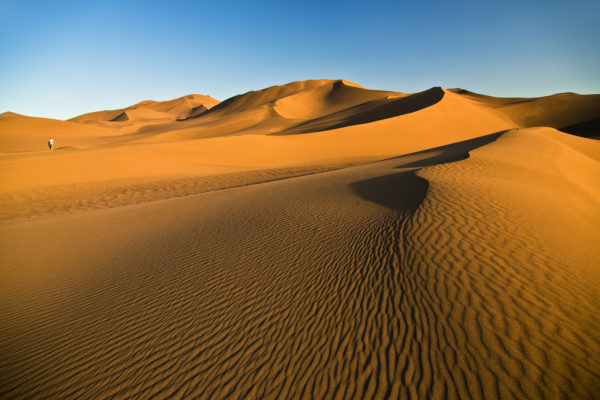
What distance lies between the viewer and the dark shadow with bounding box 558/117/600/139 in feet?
96.6

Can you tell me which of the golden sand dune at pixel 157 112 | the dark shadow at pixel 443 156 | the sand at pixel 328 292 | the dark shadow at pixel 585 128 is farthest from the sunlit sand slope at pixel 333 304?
the golden sand dune at pixel 157 112

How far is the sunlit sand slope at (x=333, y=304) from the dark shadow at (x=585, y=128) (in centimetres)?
3341

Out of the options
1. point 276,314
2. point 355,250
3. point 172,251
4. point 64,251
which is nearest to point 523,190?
point 355,250

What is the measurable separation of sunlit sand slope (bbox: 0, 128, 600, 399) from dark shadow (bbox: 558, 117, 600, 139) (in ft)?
110

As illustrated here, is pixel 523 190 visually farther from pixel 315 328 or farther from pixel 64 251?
pixel 64 251

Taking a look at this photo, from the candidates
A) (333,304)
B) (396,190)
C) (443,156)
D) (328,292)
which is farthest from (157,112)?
(333,304)

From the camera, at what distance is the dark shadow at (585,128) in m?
29.5

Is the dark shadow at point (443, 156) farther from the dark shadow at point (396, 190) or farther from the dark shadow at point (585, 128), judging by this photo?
the dark shadow at point (585, 128)

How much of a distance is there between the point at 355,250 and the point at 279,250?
141 cm

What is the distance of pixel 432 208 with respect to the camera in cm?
544

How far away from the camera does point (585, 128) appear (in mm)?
30828

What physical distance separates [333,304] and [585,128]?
42493mm

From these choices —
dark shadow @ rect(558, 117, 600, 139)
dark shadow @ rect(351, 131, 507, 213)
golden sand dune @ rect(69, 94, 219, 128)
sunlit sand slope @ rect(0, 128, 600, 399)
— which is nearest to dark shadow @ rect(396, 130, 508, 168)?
dark shadow @ rect(351, 131, 507, 213)

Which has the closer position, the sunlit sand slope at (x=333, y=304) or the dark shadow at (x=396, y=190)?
the sunlit sand slope at (x=333, y=304)
